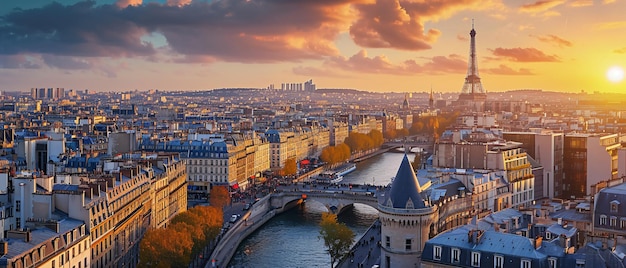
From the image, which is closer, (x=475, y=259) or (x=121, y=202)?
(x=475, y=259)

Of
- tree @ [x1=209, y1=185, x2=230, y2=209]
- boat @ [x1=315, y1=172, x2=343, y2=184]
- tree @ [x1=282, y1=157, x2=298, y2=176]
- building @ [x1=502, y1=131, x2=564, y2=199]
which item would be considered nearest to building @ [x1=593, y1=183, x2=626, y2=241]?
building @ [x1=502, y1=131, x2=564, y2=199]

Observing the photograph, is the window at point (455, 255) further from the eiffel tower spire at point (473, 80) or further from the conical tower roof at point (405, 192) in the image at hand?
the eiffel tower spire at point (473, 80)

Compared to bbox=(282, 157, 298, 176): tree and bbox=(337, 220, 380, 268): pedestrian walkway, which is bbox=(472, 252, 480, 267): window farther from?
bbox=(282, 157, 298, 176): tree

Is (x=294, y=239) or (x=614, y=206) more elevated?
(x=614, y=206)

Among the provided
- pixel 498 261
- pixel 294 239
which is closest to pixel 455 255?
pixel 498 261

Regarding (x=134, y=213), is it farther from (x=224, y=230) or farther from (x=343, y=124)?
(x=343, y=124)

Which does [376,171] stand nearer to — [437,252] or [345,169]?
[345,169]

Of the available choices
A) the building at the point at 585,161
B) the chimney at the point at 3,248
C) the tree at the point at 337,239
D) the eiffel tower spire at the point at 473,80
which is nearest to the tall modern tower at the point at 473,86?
the eiffel tower spire at the point at 473,80
